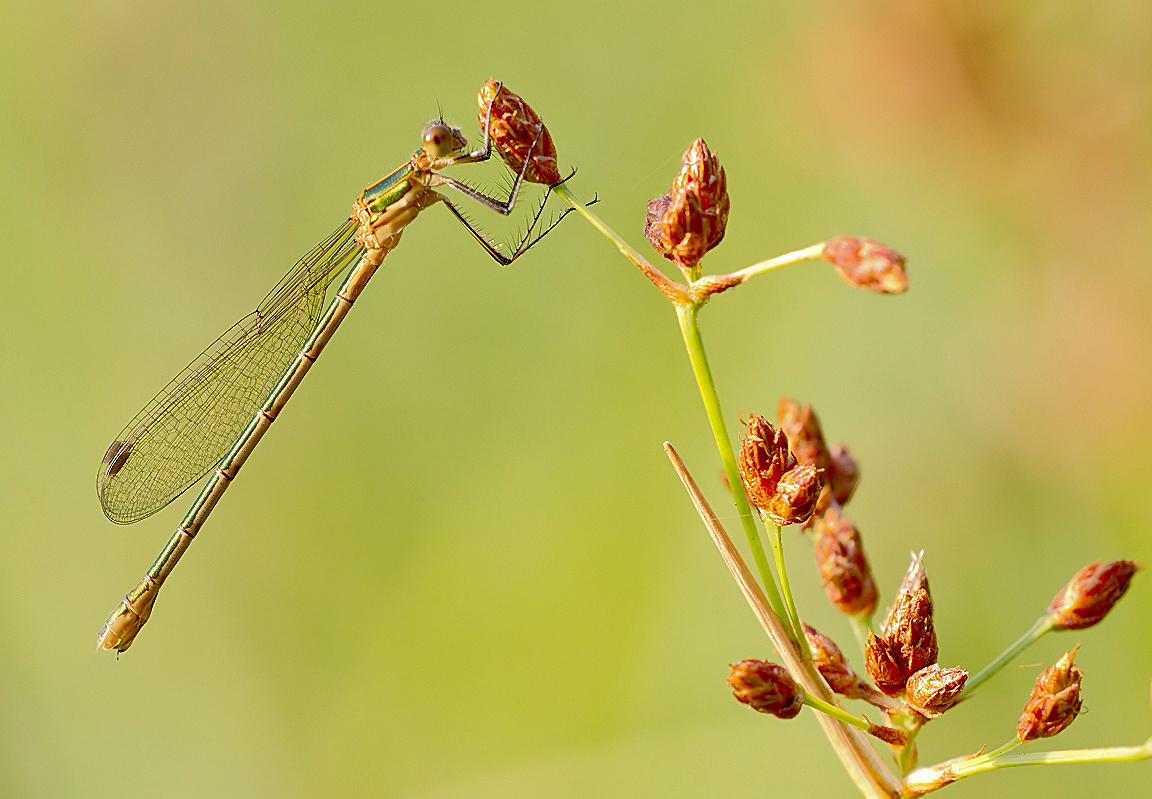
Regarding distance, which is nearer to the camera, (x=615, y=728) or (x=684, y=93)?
(x=615, y=728)

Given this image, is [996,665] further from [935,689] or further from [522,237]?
[522,237]

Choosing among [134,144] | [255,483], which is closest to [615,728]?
[255,483]

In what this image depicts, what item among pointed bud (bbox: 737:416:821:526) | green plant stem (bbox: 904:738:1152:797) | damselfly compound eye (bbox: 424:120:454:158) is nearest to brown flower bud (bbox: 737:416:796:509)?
pointed bud (bbox: 737:416:821:526)

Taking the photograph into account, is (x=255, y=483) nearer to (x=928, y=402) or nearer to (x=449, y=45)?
(x=449, y=45)

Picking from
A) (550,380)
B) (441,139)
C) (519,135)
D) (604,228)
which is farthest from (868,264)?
(550,380)

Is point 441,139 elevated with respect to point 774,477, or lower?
elevated

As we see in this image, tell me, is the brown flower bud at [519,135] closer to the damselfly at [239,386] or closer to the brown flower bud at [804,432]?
the brown flower bud at [804,432]
